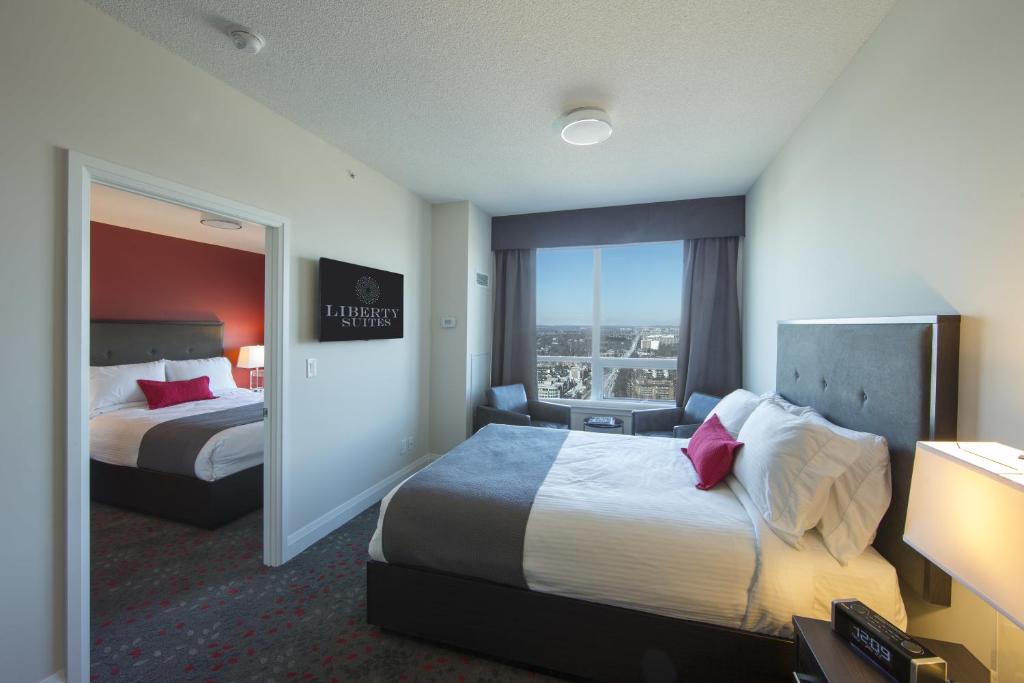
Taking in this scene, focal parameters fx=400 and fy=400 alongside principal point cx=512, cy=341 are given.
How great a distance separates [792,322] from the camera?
7.64ft

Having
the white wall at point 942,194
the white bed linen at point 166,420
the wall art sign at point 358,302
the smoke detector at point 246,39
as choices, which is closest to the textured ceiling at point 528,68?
the smoke detector at point 246,39

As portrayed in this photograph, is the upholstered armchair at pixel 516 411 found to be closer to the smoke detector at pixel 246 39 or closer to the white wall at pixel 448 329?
the white wall at pixel 448 329

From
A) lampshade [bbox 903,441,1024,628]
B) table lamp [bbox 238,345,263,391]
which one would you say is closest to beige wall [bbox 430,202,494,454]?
table lamp [bbox 238,345,263,391]

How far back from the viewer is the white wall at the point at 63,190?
1.40m

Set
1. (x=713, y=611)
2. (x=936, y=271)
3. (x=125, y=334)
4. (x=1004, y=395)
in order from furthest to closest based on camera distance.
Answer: (x=125, y=334)
(x=713, y=611)
(x=936, y=271)
(x=1004, y=395)

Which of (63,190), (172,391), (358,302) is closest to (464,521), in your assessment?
(358,302)

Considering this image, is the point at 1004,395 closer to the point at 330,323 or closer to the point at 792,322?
the point at 792,322

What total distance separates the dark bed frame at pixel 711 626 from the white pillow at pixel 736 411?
0.35 m

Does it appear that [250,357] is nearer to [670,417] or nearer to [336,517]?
[336,517]

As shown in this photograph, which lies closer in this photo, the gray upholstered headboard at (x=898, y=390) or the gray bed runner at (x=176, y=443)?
the gray upholstered headboard at (x=898, y=390)

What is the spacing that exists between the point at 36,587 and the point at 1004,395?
3.17 m

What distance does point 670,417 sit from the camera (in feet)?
12.1

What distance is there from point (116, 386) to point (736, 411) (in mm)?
5204

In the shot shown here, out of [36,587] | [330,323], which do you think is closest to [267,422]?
[330,323]
